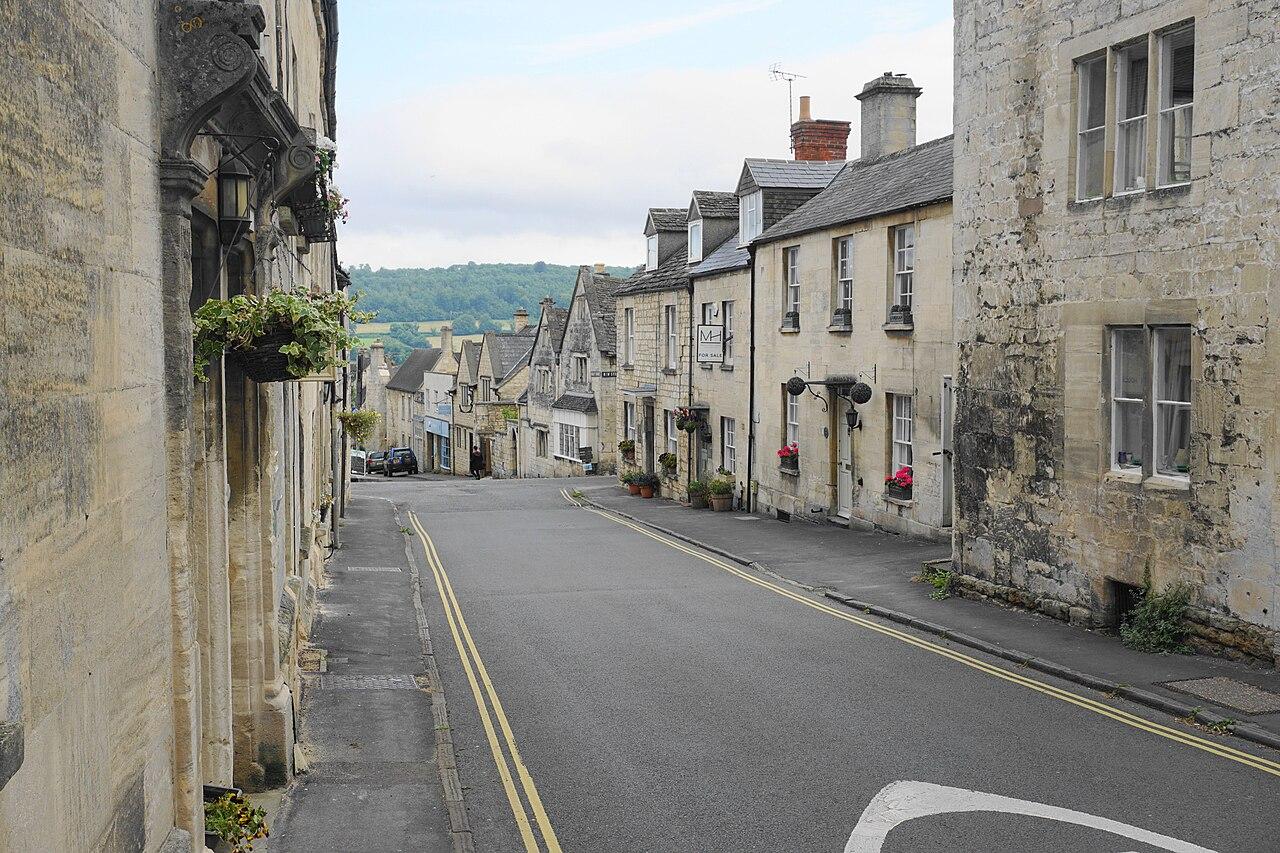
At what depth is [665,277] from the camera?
38.6m

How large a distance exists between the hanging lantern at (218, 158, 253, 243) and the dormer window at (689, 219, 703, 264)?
29688mm

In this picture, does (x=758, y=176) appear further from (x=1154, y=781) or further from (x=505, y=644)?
(x=1154, y=781)

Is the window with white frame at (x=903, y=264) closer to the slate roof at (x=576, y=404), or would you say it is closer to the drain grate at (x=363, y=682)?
the drain grate at (x=363, y=682)

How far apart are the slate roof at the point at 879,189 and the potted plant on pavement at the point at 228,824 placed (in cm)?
1731

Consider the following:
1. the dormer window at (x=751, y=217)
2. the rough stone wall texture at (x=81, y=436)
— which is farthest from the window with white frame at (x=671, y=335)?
the rough stone wall texture at (x=81, y=436)

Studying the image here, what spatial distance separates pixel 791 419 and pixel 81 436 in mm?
25373

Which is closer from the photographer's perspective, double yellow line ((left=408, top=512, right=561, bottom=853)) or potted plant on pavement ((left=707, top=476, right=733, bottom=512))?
double yellow line ((left=408, top=512, right=561, bottom=853))

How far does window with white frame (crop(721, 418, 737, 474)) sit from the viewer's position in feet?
109

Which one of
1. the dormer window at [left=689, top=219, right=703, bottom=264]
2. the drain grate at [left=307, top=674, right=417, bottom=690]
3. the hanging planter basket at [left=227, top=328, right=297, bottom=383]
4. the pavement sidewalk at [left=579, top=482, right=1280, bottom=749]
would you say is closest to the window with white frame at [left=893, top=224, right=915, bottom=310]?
the pavement sidewalk at [left=579, top=482, right=1280, bottom=749]

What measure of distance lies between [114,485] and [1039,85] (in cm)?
1405

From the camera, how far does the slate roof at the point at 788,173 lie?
1237 inches

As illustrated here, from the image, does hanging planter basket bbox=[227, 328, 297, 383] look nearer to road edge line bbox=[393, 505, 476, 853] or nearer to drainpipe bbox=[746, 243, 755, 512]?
road edge line bbox=[393, 505, 476, 853]

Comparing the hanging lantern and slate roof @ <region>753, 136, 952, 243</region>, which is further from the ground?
slate roof @ <region>753, 136, 952, 243</region>

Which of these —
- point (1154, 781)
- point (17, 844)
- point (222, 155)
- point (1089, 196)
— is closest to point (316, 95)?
point (1089, 196)
